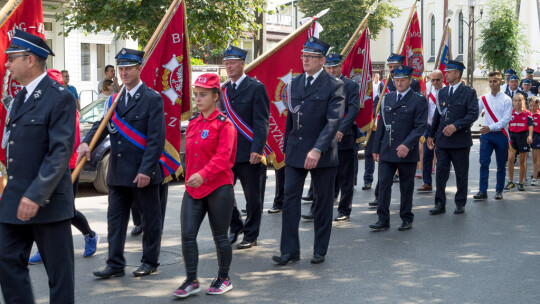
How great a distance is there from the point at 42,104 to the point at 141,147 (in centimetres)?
197

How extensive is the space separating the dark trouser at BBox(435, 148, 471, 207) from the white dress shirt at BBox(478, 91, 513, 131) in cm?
114

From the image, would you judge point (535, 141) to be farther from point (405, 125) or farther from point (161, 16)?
point (161, 16)

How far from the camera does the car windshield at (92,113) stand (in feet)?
40.8

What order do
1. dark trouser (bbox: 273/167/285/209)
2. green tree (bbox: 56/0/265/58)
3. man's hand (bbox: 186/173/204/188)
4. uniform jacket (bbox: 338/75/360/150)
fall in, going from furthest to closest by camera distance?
green tree (bbox: 56/0/265/58) < dark trouser (bbox: 273/167/285/209) < uniform jacket (bbox: 338/75/360/150) < man's hand (bbox: 186/173/204/188)

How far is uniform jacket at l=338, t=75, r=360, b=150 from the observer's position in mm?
8938

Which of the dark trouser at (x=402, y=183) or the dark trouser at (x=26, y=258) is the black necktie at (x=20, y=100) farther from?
the dark trouser at (x=402, y=183)

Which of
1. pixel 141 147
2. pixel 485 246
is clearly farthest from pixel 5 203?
pixel 485 246

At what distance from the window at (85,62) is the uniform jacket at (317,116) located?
73.2 feet

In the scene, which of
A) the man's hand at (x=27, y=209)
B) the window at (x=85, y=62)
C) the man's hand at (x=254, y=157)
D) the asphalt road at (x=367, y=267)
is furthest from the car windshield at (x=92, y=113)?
the window at (x=85, y=62)

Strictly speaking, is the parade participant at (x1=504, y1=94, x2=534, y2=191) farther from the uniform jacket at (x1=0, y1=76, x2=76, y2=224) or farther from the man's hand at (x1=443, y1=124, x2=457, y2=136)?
the uniform jacket at (x1=0, y1=76, x2=76, y2=224)

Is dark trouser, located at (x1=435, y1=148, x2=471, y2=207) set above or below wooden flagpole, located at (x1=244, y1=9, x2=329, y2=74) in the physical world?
below

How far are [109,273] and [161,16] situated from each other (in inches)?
409

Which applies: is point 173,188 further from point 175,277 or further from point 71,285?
point 71,285

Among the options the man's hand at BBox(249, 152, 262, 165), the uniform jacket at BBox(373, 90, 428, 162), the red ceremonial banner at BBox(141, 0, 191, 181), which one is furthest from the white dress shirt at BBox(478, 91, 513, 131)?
the red ceremonial banner at BBox(141, 0, 191, 181)
